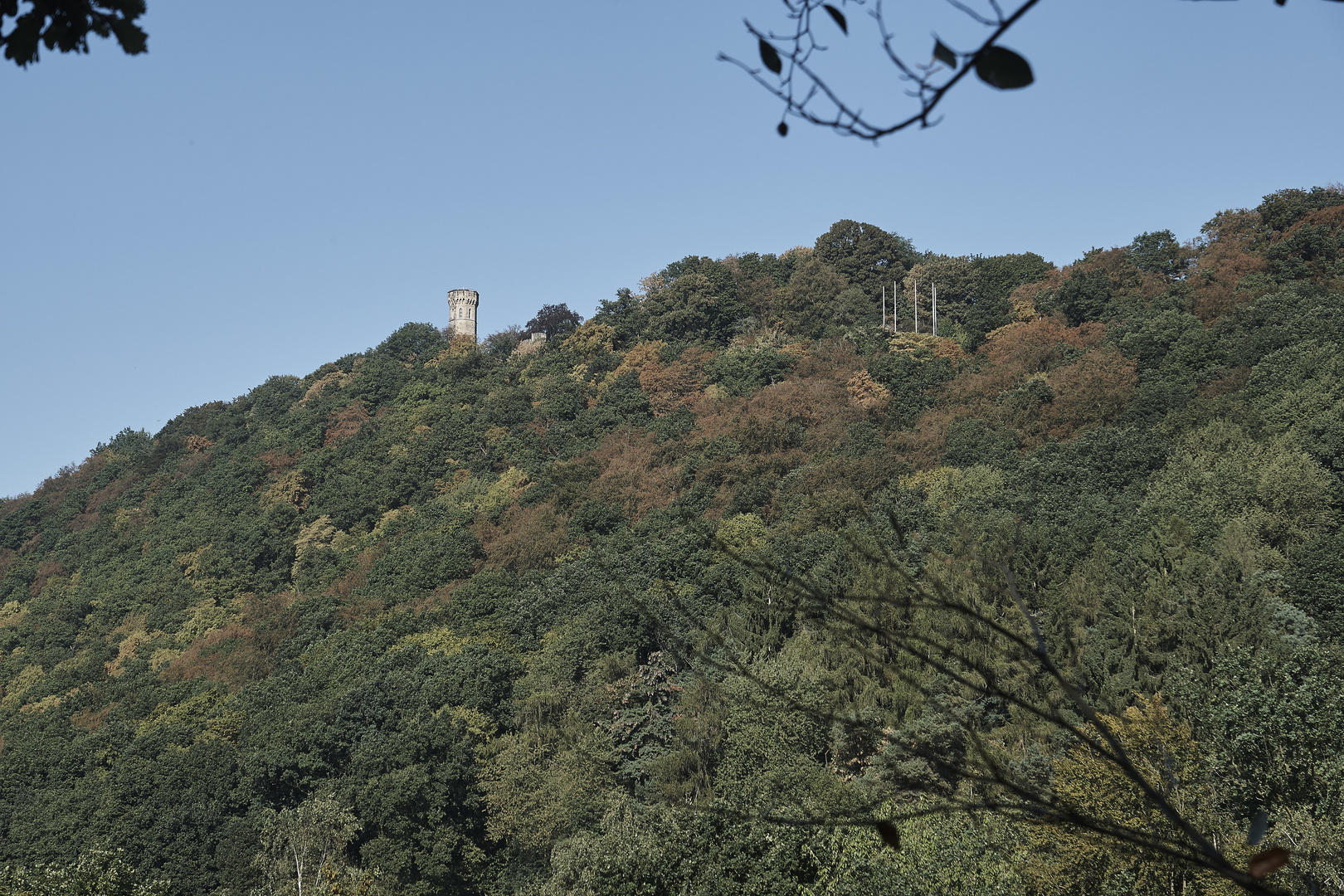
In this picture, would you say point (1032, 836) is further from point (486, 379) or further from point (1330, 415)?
point (486, 379)

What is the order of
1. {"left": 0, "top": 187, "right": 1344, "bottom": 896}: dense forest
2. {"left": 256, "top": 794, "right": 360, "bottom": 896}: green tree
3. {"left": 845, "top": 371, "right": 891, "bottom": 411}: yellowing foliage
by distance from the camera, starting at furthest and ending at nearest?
Answer: {"left": 845, "top": 371, "right": 891, "bottom": 411}: yellowing foliage → {"left": 256, "top": 794, "right": 360, "bottom": 896}: green tree → {"left": 0, "top": 187, "right": 1344, "bottom": 896}: dense forest

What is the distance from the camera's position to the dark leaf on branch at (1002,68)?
229cm

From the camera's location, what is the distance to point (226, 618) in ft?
141

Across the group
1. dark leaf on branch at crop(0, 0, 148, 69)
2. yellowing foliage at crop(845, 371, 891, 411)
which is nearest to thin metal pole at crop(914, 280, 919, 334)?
yellowing foliage at crop(845, 371, 891, 411)

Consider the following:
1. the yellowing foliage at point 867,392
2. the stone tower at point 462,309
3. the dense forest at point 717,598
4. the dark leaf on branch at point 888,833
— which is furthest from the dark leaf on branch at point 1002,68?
the stone tower at point 462,309

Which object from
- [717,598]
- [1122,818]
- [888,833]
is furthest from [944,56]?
[717,598]

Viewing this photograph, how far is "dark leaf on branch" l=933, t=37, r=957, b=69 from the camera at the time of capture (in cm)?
241

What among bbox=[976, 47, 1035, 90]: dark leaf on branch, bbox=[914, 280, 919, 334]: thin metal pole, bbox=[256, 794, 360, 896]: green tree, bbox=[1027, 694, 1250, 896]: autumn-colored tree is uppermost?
bbox=[914, 280, 919, 334]: thin metal pole

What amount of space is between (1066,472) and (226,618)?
31479mm

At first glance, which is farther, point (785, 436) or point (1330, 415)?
point (785, 436)

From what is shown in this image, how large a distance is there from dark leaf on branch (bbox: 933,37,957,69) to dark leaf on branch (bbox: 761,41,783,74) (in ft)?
1.43

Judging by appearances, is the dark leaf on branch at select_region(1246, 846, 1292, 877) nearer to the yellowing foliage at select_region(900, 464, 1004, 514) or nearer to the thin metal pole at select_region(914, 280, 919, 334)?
the yellowing foliage at select_region(900, 464, 1004, 514)

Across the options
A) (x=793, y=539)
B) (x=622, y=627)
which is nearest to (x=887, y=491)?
(x=793, y=539)

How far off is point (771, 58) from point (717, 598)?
28.3 m
